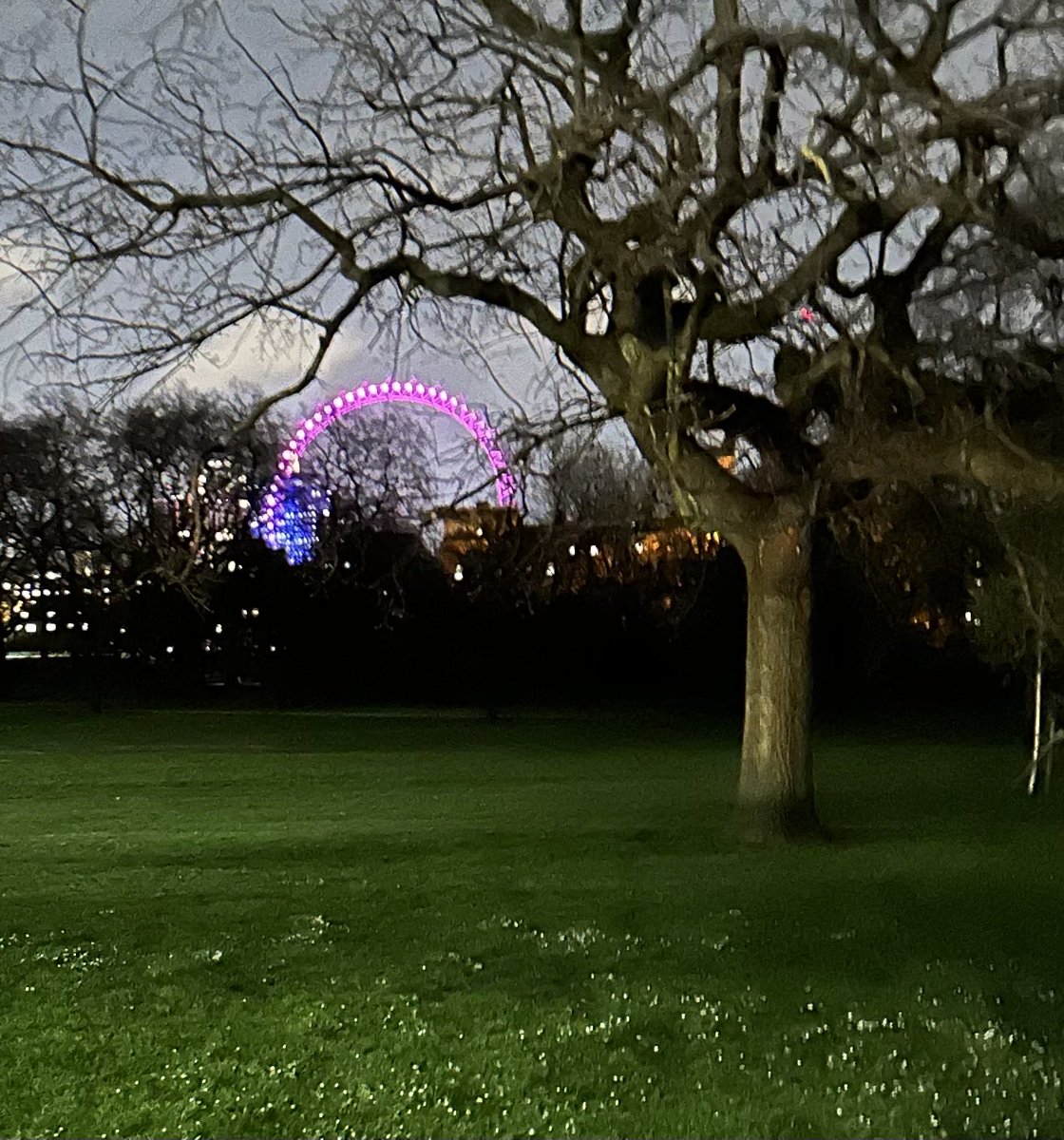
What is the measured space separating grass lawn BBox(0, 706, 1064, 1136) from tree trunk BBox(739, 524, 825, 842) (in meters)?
0.53

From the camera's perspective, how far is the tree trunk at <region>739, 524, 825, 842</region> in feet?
42.5

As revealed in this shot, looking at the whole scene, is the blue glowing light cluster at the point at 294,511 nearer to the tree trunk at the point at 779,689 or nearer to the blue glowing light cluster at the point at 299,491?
the blue glowing light cluster at the point at 299,491

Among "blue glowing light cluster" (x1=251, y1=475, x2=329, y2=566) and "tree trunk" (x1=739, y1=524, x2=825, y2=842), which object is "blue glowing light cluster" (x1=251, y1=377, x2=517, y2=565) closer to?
"blue glowing light cluster" (x1=251, y1=475, x2=329, y2=566)

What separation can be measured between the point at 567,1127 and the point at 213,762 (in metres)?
18.4

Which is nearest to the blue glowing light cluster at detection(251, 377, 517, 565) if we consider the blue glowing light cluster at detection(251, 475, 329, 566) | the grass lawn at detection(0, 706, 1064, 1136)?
the blue glowing light cluster at detection(251, 475, 329, 566)

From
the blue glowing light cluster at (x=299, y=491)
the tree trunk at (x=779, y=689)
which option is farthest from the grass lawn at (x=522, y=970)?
the blue glowing light cluster at (x=299, y=491)

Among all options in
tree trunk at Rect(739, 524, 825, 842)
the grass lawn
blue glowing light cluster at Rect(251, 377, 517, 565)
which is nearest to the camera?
the grass lawn

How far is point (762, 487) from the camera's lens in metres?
13.8

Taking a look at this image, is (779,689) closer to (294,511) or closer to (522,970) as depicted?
(522,970)

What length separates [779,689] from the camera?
1318 cm

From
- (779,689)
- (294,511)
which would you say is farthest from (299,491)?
(779,689)

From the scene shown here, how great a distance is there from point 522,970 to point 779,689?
5693 mm

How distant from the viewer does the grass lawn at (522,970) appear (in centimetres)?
584

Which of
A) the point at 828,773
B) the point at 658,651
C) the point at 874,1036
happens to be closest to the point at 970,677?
the point at 658,651
